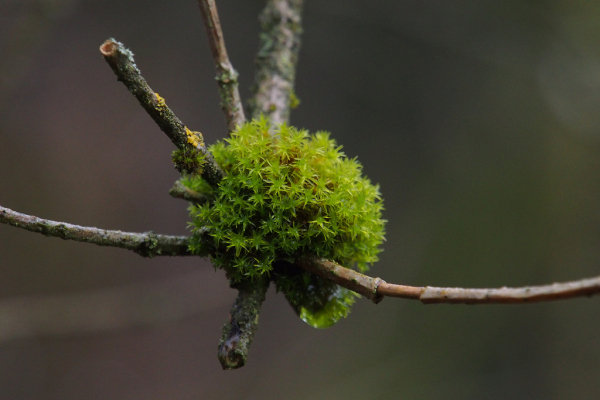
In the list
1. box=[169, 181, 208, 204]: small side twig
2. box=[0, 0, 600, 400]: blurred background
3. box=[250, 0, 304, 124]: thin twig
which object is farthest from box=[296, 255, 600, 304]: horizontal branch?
box=[0, 0, 600, 400]: blurred background

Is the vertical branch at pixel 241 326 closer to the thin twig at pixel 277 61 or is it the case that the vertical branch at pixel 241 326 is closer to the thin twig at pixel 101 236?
the thin twig at pixel 101 236

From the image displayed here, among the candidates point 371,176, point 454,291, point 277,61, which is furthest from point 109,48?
point 371,176

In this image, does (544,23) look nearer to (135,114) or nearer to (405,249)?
(405,249)

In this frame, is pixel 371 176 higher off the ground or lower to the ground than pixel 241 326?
higher

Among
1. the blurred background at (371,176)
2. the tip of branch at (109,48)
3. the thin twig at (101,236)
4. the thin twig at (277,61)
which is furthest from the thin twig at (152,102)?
the blurred background at (371,176)

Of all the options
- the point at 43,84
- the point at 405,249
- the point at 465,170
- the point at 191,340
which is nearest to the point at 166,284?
the point at 191,340

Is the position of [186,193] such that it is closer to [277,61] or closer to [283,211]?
[283,211]
